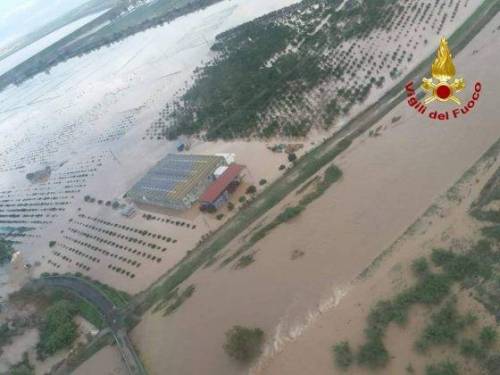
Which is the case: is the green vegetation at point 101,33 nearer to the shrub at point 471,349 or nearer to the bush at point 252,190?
the bush at point 252,190

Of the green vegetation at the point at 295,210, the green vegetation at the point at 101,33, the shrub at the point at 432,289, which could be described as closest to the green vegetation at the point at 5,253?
the green vegetation at the point at 295,210

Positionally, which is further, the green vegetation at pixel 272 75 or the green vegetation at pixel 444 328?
the green vegetation at pixel 272 75

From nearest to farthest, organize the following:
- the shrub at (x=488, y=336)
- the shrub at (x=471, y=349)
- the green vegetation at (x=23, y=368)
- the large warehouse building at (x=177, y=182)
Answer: the shrub at (x=471, y=349), the shrub at (x=488, y=336), the green vegetation at (x=23, y=368), the large warehouse building at (x=177, y=182)

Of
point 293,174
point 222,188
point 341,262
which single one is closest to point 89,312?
point 222,188

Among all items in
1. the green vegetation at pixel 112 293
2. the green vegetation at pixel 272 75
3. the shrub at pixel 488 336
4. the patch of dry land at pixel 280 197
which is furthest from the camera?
the green vegetation at pixel 272 75

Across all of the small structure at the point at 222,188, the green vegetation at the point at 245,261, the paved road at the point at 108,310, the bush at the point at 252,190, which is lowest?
the paved road at the point at 108,310

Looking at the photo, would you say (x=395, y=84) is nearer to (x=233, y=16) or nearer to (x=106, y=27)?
(x=233, y=16)

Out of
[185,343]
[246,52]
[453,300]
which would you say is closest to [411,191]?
[453,300]
